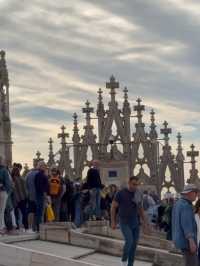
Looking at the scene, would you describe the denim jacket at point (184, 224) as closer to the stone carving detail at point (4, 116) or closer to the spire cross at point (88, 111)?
the stone carving detail at point (4, 116)

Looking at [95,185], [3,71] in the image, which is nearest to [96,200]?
[95,185]

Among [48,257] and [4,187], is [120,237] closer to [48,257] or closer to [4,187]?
[4,187]

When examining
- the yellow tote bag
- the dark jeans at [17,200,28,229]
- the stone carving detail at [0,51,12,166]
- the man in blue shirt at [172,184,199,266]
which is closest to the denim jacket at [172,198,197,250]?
the man in blue shirt at [172,184,199,266]

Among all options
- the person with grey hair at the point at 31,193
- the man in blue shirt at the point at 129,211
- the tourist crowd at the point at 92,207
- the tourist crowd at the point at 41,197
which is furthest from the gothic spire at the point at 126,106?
the man in blue shirt at the point at 129,211

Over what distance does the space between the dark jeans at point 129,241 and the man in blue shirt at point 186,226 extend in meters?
2.52

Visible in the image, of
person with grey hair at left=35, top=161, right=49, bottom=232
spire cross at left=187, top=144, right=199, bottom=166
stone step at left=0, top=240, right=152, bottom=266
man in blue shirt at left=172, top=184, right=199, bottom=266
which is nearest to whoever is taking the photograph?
man in blue shirt at left=172, top=184, right=199, bottom=266

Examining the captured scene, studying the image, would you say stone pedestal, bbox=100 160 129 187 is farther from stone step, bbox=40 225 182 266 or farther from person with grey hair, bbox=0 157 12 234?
person with grey hair, bbox=0 157 12 234

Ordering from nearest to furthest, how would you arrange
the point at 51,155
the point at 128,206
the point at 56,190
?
the point at 128,206 → the point at 56,190 → the point at 51,155

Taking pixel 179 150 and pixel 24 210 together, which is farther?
pixel 179 150

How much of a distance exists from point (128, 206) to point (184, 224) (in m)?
2.91

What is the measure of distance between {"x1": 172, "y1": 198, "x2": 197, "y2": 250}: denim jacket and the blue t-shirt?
8.90 feet

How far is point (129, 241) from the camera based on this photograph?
1644 centimetres

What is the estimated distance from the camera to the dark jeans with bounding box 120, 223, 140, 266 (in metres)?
16.4

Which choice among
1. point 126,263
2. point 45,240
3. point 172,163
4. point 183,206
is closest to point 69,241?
point 45,240
